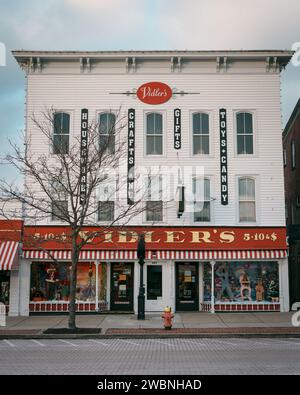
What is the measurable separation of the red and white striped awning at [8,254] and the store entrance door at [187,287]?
706 cm

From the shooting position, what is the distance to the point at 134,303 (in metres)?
25.0

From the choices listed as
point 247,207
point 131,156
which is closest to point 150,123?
point 131,156

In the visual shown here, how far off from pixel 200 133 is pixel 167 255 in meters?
5.71

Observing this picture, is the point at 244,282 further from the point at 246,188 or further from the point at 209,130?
the point at 209,130

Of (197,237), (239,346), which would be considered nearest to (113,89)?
(197,237)

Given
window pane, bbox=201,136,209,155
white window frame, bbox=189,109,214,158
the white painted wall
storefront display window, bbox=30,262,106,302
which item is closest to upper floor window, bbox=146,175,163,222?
white window frame, bbox=189,109,214,158

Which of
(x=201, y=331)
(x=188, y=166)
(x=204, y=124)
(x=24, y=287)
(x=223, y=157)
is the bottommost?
(x=201, y=331)

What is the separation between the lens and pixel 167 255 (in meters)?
24.8

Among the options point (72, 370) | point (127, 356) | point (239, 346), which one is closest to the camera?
point (72, 370)

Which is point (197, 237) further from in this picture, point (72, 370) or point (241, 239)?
point (72, 370)

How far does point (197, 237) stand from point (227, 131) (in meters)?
5.00

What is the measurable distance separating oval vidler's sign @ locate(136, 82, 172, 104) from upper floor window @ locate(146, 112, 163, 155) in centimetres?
63

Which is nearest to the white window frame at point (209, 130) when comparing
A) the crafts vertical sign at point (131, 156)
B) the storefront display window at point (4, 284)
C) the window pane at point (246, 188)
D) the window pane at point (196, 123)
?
the window pane at point (196, 123)

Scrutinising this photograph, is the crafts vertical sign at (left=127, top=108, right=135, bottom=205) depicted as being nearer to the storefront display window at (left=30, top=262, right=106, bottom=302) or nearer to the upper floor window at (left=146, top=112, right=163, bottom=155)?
the upper floor window at (left=146, top=112, right=163, bottom=155)
